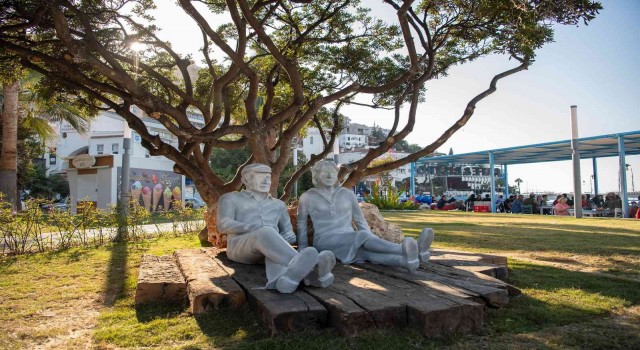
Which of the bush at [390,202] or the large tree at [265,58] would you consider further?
the bush at [390,202]

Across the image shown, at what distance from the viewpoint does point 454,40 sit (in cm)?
853

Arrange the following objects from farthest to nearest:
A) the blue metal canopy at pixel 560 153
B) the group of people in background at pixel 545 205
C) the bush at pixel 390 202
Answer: the bush at pixel 390 202 < the group of people in background at pixel 545 205 < the blue metal canopy at pixel 560 153

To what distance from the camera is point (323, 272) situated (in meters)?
3.48

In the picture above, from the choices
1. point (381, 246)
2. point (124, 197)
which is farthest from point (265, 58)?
point (381, 246)

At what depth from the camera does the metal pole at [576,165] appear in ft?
49.7

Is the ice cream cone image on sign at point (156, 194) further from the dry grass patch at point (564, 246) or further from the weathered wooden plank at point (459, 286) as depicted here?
the weathered wooden plank at point (459, 286)

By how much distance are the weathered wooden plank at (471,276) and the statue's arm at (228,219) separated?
5.95 feet

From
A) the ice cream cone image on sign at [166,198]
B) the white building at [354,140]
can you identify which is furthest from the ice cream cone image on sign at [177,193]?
the white building at [354,140]

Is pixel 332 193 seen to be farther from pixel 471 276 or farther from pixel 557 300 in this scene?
pixel 557 300

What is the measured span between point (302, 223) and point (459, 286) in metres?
1.78

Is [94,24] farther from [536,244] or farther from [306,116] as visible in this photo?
[536,244]

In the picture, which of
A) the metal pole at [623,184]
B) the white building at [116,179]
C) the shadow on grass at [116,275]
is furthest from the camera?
the white building at [116,179]

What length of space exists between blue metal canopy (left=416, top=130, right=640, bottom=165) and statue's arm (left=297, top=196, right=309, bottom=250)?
55.4 feet

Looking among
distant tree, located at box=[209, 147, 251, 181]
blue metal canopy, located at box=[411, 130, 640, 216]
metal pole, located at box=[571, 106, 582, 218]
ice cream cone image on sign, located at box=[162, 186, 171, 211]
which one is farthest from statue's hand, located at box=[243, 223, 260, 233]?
distant tree, located at box=[209, 147, 251, 181]
